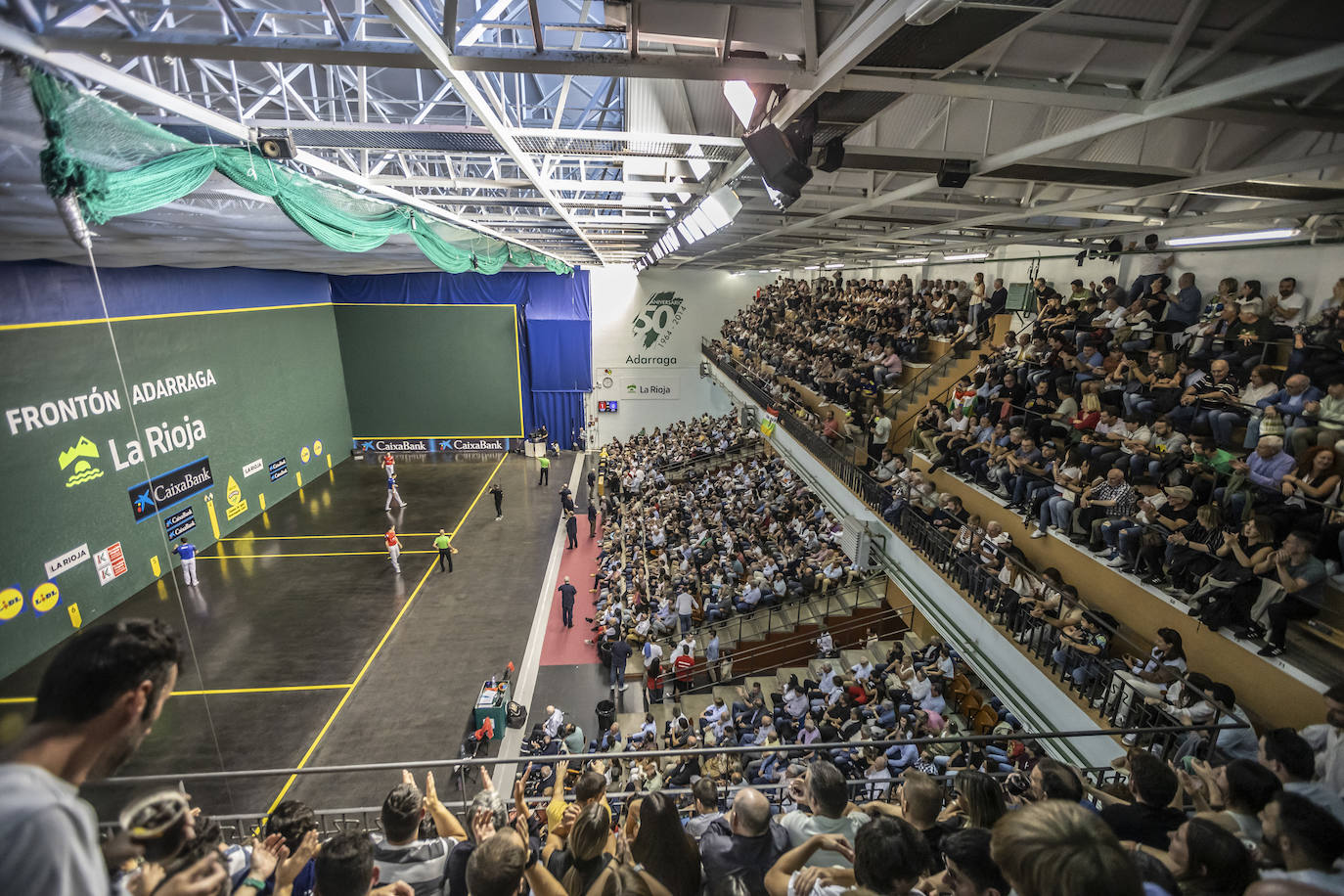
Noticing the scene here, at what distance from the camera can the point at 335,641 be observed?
33.9ft

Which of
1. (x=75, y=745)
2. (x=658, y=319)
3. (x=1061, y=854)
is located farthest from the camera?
(x=658, y=319)

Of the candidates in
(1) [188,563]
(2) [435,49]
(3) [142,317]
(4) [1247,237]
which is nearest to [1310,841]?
(2) [435,49]

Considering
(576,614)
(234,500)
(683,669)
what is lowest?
(576,614)

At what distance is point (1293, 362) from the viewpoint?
5.03 m

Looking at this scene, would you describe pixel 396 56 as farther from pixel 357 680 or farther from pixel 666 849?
pixel 357 680

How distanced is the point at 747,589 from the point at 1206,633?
6380 mm

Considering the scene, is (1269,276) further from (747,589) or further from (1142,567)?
(747,589)

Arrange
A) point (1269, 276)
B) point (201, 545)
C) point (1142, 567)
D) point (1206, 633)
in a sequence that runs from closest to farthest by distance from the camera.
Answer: point (1206, 633)
point (1142, 567)
point (1269, 276)
point (201, 545)

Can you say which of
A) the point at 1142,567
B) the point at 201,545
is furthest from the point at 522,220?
the point at 201,545

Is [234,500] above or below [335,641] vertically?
above

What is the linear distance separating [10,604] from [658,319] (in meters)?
20.2

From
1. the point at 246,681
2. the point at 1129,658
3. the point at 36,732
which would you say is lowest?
the point at 246,681

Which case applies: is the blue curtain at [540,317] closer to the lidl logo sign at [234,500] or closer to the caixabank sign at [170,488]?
the lidl logo sign at [234,500]

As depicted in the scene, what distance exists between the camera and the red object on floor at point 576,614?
11.0 metres
